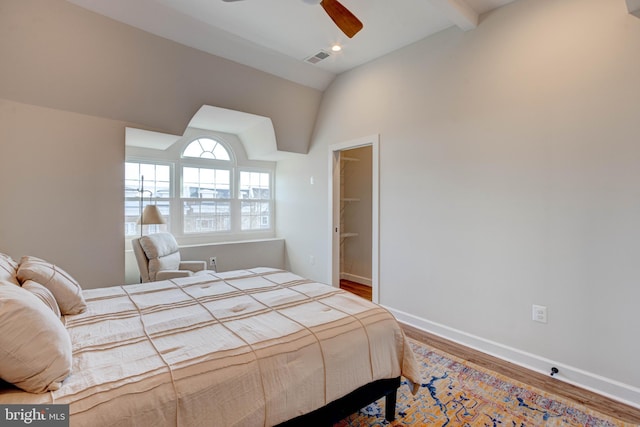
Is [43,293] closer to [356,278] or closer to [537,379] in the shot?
[537,379]

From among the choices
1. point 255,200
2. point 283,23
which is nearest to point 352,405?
point 283,23

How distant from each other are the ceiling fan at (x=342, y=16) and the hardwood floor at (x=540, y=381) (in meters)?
2.75

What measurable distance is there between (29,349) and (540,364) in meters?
3.10

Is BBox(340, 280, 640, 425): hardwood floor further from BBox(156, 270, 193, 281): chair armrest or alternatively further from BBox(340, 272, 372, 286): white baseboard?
BBox(156, 270, 193, 281): chair armrest

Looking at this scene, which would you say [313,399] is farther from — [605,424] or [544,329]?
[544,329]

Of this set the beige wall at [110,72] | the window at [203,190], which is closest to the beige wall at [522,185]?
the beige wall at [110,72]

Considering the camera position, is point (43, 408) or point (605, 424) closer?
point (43, 408)

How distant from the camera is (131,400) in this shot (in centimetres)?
101

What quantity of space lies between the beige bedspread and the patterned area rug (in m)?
0.36

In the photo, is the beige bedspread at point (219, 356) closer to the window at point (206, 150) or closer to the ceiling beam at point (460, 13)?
the ceiling beam at point (460, 13)

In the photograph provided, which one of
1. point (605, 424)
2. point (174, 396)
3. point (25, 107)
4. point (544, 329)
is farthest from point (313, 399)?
point (25, 107)

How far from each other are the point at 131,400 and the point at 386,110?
341cm

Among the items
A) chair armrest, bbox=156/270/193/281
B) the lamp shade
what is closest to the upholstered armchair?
chair armrest, bbox=156/270/193/281

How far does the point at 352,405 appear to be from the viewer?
158 cm
